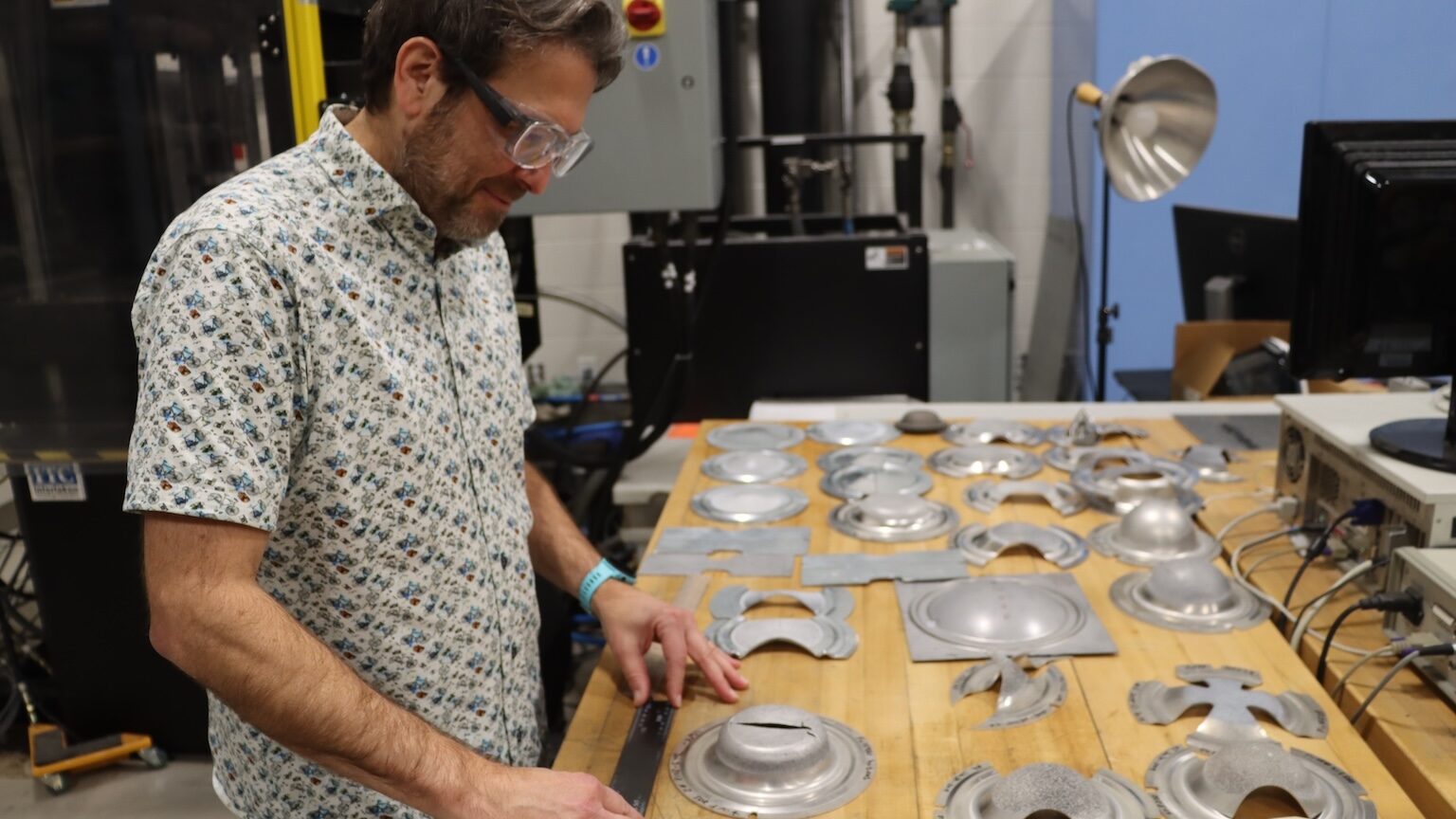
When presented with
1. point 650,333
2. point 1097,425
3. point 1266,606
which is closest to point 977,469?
point 1097,425

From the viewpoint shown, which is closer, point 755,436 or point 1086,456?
point 1086,456

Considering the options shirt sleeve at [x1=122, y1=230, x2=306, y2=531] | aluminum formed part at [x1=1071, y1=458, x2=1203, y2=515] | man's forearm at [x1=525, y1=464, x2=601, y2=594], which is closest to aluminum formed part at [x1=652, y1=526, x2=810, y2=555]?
man's forearm at [x1=525, y1=464, x2=601, y2=594]

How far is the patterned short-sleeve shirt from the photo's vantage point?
0.92m

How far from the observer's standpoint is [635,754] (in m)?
1.22

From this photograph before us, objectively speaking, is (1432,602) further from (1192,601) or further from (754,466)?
(754,466)

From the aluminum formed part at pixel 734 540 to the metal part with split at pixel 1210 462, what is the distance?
0.77 m

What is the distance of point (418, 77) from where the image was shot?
41.3 inches

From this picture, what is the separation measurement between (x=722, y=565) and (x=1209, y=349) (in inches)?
63.5

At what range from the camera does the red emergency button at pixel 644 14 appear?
2.30 metres

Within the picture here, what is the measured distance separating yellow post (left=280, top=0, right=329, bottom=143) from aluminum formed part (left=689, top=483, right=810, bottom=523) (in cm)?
100

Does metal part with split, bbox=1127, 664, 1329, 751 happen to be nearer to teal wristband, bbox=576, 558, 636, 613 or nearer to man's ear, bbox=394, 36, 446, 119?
teal wristband, bbox=576, 558, 636, 613

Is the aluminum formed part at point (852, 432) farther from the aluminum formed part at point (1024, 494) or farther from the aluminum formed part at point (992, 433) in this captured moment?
the aluminum formed part at point (1024, 494)

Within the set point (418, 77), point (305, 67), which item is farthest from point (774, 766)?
point (305, 67)

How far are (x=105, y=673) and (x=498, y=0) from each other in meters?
2.25
